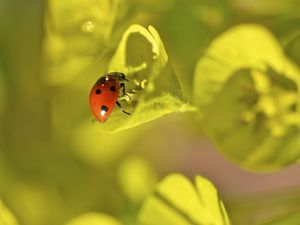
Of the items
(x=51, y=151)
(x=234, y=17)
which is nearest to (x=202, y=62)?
(x=234, y=17)

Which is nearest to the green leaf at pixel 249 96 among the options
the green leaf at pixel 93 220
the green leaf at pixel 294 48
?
the green leaf at pixel 294 48

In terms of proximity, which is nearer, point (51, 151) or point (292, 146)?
point (292, 146)

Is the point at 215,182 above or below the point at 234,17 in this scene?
below

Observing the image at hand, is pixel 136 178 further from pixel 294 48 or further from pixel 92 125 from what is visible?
pixel 294 48

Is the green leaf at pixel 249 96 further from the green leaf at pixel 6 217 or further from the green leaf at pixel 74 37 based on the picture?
the green leaf at pixel 6 217

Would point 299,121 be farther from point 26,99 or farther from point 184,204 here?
point 26,99
